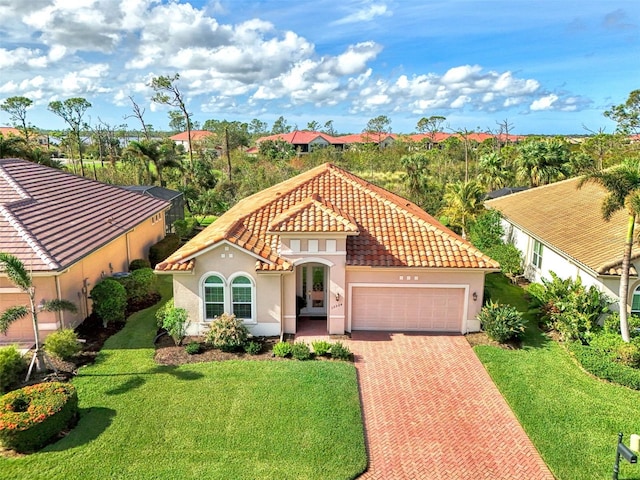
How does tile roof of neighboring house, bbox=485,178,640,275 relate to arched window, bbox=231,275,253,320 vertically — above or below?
above

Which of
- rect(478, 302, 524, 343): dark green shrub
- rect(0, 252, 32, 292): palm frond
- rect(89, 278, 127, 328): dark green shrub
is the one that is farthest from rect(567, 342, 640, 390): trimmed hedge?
rect(0, 252, 32, 292): palm frond

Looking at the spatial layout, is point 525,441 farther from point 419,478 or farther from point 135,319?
point 135,319

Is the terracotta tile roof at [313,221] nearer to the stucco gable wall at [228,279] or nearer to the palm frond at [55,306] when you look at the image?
the stucco gable wall at [228,279]

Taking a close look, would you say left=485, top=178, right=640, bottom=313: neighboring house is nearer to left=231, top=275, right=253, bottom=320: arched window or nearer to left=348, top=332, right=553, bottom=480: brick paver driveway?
left=348, top=332, right=553, bottom=480: brick paver driveway

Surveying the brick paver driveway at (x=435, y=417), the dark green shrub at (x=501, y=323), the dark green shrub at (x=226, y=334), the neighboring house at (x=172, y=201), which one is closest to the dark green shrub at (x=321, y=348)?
the brick paver driveway at (x=435, y=417)

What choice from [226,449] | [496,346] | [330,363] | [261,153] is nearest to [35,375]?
[226,449]

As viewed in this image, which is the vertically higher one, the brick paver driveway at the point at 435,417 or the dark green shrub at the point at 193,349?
the dark green shrub at the point at 193,349
